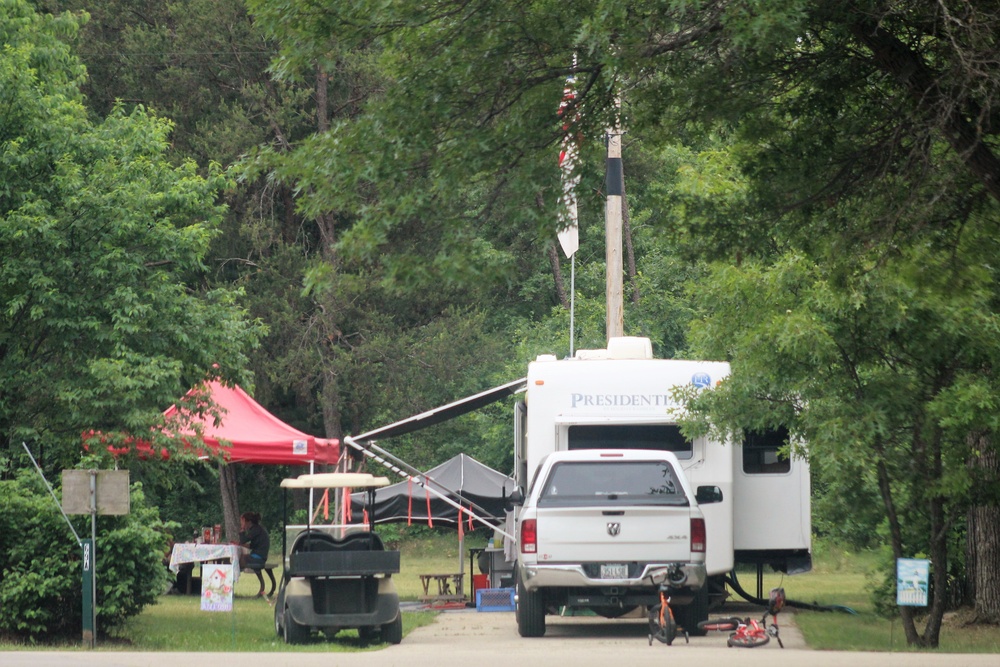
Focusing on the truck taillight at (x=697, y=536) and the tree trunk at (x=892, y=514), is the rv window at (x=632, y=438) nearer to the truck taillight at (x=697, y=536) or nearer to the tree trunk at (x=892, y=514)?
the truck taillight at (x=697, y=536)

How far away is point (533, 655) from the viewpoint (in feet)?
40.6

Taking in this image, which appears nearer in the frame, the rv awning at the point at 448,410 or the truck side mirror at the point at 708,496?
the truck side mirror at the point at 708,496

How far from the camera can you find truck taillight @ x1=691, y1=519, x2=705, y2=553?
47.2ft

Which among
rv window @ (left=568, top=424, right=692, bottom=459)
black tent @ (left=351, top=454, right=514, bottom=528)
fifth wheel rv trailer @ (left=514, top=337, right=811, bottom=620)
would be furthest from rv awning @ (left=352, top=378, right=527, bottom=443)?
black tent @ (left=351, top=454, right=514, bottom=528)

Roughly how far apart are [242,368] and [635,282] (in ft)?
58.5

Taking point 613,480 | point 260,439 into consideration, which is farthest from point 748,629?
point 260,439

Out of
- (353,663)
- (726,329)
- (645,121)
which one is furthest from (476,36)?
(726,329)

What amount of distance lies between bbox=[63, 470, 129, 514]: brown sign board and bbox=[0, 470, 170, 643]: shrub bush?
0.83 m

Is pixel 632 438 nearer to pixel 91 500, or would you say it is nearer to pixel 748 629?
pixel 748 629

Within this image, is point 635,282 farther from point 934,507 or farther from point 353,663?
point 353,663

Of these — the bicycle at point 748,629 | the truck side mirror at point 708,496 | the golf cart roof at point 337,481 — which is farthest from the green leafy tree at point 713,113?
the golf cart roof at point 337,481

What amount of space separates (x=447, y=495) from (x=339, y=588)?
934cm

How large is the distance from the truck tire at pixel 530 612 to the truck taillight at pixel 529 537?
0.43 m

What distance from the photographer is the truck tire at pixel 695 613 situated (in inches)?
575
